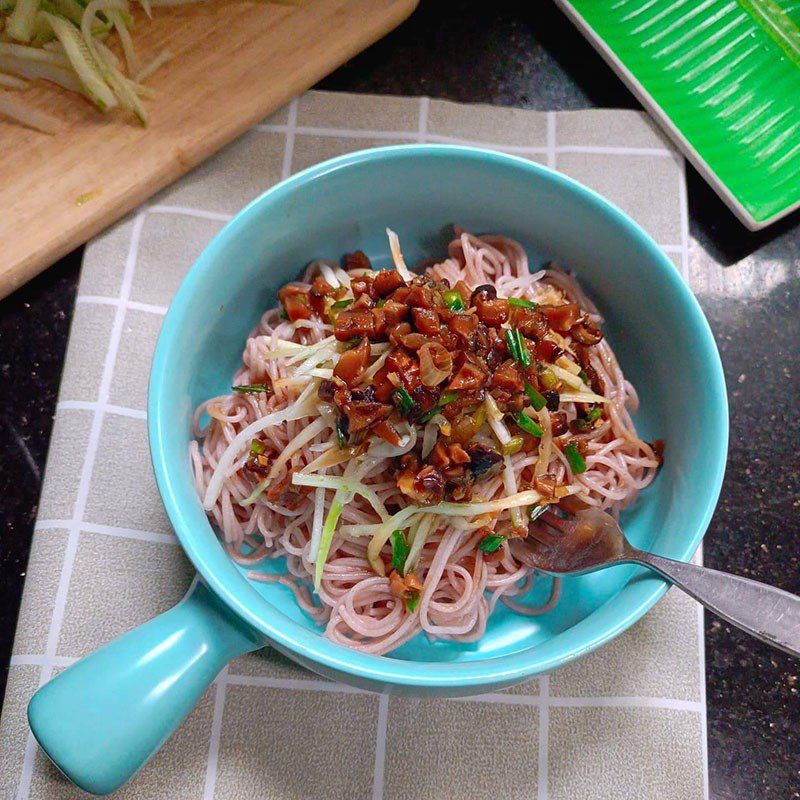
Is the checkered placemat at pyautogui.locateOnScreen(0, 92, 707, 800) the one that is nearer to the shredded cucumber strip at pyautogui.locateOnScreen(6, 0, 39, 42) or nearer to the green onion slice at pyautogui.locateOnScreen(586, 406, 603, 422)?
the green onion slice at pyautogui.locateOnScreen(586, 406, 603, 422)

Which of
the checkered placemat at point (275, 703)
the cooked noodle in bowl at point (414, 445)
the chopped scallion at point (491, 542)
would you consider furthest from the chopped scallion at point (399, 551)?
the checkered placemat at point (275, 703)

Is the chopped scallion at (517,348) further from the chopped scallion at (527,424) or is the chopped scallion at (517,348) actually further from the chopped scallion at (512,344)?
the chopped scallion at (527,424)

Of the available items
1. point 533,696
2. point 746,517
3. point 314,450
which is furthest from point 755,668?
point 314,450

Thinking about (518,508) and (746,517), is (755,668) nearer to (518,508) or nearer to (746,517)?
(746,517)

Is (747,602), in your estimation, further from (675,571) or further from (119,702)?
(119,702)

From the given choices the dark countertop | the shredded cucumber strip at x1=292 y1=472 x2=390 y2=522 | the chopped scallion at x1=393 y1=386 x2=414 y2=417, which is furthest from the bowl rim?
the dark countertop
